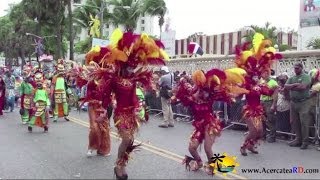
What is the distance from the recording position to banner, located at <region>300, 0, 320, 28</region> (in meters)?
52.9

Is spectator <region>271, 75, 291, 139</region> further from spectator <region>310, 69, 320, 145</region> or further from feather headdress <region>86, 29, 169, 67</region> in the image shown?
feather headdress <region>86, 29, 169, 67</region>

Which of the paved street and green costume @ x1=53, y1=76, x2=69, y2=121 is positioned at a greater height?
green costume @ x1=53, y1=76, x2=69, y2=121

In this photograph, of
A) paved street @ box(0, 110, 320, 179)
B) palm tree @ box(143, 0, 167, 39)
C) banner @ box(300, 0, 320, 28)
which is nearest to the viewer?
paved street @ box(0, 110, 320, 179)

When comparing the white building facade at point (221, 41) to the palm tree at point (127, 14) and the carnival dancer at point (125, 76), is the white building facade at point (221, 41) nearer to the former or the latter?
the palm tree at point (127, 14)

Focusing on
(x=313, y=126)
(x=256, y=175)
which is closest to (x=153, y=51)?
(x=256, y=175)

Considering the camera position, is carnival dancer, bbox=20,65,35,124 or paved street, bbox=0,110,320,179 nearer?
paved street, bbox=0,110,320,179

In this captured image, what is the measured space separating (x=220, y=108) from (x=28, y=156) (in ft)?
23.1

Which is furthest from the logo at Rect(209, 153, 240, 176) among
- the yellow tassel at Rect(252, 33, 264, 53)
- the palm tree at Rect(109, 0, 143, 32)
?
the palm tree at Rect(109, 0, 143, 32)

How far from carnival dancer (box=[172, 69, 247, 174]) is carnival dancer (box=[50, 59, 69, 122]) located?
860 centimetres

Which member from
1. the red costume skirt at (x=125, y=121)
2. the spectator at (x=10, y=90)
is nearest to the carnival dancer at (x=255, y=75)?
the red costume skirt at (x=125, y=121)

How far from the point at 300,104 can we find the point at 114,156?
14.2ft

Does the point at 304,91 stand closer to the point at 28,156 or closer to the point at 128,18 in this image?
the point at 28,156

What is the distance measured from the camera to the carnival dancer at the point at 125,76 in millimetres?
7430

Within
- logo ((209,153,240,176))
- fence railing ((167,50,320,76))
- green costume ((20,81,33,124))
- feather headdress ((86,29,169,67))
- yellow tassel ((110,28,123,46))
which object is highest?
yellow tassel ((110,28,123,46))
